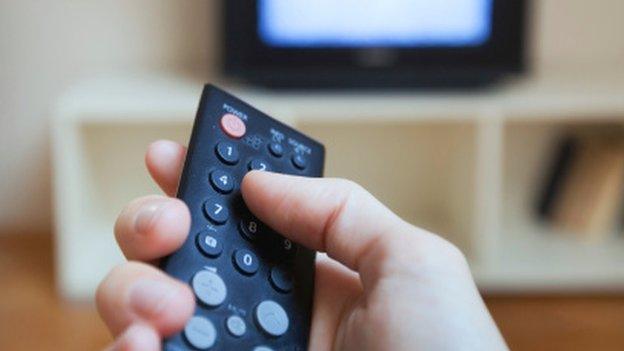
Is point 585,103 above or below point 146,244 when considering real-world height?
below

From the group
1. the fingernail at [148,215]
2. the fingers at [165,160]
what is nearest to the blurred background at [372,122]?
the fingers at [165,160]

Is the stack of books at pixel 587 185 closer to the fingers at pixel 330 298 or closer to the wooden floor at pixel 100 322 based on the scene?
the wooden floor at pixel 100 322

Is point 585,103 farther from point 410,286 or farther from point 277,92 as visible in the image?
point 410,286

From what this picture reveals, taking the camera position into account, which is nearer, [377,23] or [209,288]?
[209,288]

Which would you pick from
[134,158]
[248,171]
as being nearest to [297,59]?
[134,158]

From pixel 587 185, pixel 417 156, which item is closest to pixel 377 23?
pixel 417 156

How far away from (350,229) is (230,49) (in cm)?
112

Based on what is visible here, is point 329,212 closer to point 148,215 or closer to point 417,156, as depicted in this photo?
point 148,215

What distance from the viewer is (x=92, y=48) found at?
6.21 ft

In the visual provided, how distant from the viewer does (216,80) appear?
1.81 m

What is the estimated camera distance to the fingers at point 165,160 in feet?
2.33

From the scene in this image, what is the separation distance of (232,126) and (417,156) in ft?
4.40

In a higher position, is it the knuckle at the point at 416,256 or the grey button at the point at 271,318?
the knuckle at the point at 416,256

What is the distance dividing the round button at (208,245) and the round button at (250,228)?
0.03m
